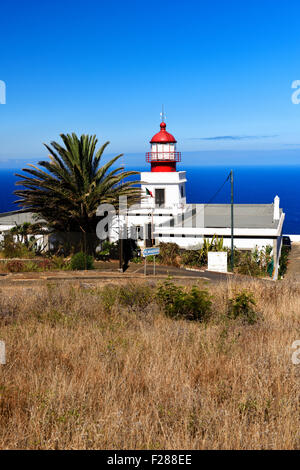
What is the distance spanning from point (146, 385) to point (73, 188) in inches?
643

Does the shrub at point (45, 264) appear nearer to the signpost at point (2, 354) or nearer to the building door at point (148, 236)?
the building door at point (148, 236)

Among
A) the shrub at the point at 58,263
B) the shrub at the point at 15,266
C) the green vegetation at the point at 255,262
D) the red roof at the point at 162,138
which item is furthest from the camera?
the red roof at the point at 162,138

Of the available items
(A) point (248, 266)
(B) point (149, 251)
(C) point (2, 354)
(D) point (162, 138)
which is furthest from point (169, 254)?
(C) point (2, 354)

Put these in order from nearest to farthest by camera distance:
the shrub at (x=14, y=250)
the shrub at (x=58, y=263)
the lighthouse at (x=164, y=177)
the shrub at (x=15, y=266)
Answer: the shrub at (x=15, y=266) < the shrub at (x=58, y=263) < the shrub at (x=14, y=250) < the lighthouse at (x=164, y=177)

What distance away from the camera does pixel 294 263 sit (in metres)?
33.0

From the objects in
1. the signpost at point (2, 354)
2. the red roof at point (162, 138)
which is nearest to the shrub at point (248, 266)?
the red roof at point (162, 138)

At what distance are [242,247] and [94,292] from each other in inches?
694

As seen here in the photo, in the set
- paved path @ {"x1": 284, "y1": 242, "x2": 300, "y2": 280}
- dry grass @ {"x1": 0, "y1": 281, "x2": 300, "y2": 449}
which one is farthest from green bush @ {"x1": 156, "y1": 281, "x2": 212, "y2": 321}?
paved path @ {"x1": 284, "y1": 242, "x2": 300, "y2": 280}

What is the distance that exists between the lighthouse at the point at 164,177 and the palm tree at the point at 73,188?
10.6 metres

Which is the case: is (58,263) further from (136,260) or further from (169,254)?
(169,254)

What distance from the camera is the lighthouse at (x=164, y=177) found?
32.7 meters
